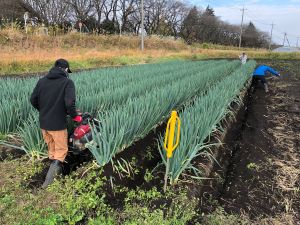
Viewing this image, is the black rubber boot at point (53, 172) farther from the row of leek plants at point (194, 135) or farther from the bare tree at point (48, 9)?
the bare tree at point (48, 9)

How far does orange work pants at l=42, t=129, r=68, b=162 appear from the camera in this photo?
344 centimetres

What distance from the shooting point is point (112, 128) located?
3426 millimetres

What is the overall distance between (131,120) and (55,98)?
2.84 feet

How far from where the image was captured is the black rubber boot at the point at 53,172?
3.24m

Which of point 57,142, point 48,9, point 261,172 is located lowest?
point 261,172

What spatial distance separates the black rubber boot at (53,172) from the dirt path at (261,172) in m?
1.44

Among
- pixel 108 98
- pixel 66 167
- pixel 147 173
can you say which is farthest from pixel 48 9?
pixel 147 173

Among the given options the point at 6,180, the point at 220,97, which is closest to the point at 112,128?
the point at 6,180

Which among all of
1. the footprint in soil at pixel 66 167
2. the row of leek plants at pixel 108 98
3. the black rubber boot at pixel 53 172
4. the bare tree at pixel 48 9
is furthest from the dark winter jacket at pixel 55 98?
the bare tree at pixel 48 9

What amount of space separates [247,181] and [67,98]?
2.08 meters

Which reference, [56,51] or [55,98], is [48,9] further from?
[55,98]

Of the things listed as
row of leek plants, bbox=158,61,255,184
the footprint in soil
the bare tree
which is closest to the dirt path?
row of leek plants, bbox=158,61,255,184

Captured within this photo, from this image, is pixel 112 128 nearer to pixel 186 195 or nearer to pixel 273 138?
pixel 186 195

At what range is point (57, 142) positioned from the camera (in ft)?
11.4
